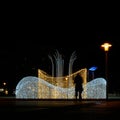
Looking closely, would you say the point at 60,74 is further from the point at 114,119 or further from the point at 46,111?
the point at 114,119

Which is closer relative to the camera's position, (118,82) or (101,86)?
(101,86)

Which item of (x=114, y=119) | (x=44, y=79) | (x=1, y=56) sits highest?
(x=1, y=56)

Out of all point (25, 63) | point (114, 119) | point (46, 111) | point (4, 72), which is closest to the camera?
point (114, 119)

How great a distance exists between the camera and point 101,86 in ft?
112

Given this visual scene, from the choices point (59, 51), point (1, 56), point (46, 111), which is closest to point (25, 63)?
point (1, 56)

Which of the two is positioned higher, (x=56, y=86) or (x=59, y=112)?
(x=56, y=86)

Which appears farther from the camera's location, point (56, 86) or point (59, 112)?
point (56, 86)

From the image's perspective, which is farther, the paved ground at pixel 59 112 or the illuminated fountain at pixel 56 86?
the illuminated fountain at pixel 56 86

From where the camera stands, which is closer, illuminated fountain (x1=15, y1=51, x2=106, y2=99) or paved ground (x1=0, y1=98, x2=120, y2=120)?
paved ground (x1=0, y1=98, x2=120, y2=120)

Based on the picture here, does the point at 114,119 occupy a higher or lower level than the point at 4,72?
lower

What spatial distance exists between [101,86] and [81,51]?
4423 centimetres

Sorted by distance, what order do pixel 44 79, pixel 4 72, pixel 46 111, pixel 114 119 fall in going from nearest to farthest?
pixel 114 119 < pixel 46 111 < pixel 44 79 < pixel 4 72

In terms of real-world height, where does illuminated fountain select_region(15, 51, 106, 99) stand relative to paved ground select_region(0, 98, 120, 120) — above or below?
above

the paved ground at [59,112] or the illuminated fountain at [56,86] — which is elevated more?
the illuminated fountain at [56,86]
